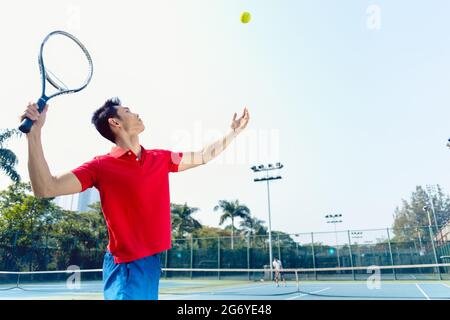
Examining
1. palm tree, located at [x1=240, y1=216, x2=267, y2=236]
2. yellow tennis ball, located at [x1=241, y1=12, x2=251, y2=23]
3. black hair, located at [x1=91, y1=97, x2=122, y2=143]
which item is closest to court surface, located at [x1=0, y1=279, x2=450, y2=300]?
yellow tennis ball, located at [x1=241, y1=12, x2=251, y2=23]

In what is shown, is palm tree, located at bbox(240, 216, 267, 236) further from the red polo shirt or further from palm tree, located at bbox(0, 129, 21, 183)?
the red polo shirt

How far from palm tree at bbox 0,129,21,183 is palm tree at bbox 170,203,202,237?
25829 mm

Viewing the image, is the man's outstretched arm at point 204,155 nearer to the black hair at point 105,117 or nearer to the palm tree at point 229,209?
the black hair at point 105,117

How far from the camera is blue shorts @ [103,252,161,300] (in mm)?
1638

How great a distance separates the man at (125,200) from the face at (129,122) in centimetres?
6

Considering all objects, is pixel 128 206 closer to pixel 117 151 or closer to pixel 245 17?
pixel 117 151

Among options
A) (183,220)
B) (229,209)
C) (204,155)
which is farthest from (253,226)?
(204,155)

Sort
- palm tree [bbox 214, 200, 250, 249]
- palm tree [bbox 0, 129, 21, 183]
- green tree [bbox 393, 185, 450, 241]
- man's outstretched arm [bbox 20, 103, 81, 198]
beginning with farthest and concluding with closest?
green tree [bbox 393, 185, 450, 241] → palm tree [bbox 214, 200, 250, 249] → palm tree [bbox 0, 129, 21, 183] → man's outstretched arm [bbox 20, 103, 81, 198]

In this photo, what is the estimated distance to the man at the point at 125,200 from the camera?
1.53 m

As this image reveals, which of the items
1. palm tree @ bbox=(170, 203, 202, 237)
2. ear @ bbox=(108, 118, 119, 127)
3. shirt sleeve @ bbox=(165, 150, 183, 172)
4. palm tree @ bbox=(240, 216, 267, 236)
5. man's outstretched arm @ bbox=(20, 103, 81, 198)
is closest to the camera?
man's outstretched arm @ bbox=(20, 103, 81, 198)

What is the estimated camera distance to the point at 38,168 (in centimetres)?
144

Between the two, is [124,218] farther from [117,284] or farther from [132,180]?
[117,284]

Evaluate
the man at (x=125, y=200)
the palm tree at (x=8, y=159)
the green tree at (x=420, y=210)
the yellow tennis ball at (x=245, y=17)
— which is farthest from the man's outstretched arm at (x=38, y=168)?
the green tree at (x=420, y=210)
